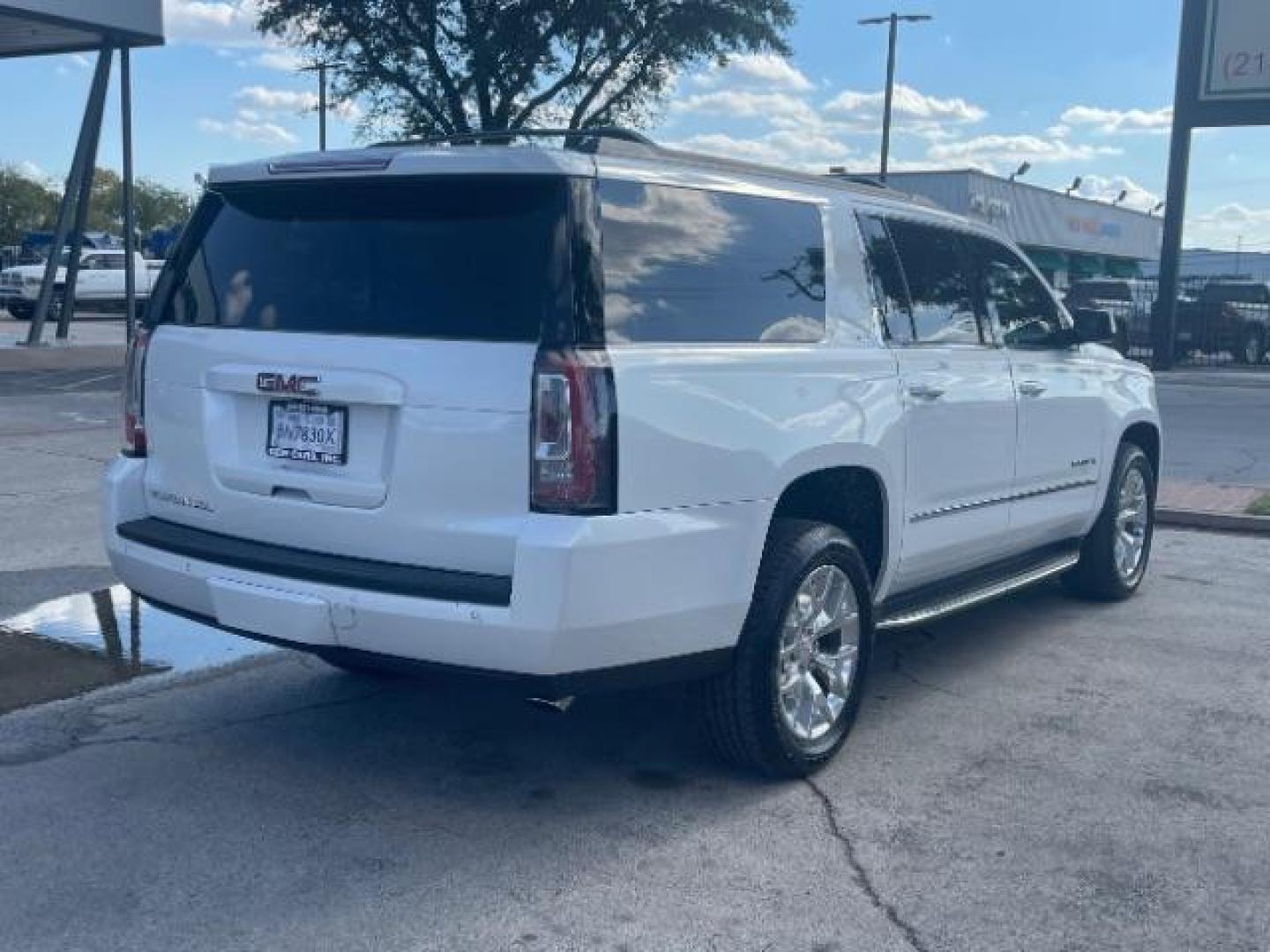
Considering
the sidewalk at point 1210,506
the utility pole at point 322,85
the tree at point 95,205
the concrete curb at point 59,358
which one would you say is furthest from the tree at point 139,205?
the sidewalk at point 1210,506

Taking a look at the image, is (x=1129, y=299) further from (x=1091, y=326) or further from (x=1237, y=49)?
(x=1091, y=326)

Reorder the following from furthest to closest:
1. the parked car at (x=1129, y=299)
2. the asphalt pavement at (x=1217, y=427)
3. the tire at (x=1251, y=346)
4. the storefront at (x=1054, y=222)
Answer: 1. the storefront at (x=1054, y=222)
2. the parked car at (x=1129, y=299)
3. the tire at (x=1251, y=346)
4. the asphalt pavement at (x=1217, y=427)

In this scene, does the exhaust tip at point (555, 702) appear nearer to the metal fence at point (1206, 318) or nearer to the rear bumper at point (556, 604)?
the rear bumper at point (556, 604)

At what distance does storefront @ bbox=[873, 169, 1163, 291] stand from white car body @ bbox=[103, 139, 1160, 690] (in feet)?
124

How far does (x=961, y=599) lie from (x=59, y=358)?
19.6m

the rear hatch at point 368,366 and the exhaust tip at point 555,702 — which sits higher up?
the rear hatch at point 368,366

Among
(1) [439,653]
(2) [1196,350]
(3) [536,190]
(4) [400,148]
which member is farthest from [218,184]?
(2) [1196,350]

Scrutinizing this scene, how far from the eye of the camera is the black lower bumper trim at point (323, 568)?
13.0ft

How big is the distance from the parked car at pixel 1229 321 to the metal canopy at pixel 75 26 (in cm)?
1926

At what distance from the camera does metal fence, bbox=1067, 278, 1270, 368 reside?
27766 mm

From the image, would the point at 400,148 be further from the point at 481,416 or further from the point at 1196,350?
the point at 1196,350

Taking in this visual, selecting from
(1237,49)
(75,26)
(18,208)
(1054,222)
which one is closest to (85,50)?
(75,26)

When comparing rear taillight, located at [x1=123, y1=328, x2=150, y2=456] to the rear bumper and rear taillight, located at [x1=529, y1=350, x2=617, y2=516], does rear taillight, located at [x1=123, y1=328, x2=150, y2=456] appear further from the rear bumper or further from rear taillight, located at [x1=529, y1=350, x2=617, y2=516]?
rear taillight, located at [x1=529, y1=350, x2=617, y2=516]

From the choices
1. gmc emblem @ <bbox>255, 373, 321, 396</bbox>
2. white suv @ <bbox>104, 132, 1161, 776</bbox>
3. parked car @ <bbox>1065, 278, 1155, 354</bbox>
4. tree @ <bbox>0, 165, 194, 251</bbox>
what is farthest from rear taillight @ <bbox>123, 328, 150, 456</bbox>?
tree @ <bbox>0, 165, 194, 251</bbox>
